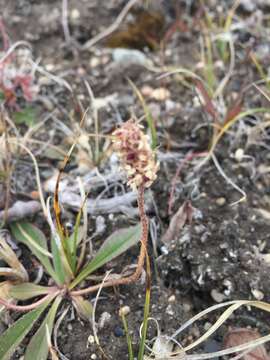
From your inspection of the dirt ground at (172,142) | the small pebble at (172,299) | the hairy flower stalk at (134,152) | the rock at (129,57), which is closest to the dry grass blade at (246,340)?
the dirt ground at (172,142)

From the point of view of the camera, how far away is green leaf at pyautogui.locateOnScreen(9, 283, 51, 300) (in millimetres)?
1423

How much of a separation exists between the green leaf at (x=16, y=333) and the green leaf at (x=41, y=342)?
1.1 inches

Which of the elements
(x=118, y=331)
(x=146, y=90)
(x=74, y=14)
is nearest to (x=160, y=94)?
(x=146, y=90)

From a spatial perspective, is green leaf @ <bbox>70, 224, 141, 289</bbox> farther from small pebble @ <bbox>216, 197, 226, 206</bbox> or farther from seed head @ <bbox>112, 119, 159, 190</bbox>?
seed head @ <bbox>112, 119, 159, 190</bbox>

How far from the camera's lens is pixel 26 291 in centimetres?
143

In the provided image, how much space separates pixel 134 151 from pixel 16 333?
69 cm

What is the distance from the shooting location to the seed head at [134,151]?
93 centimetres

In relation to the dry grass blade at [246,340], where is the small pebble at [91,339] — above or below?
above

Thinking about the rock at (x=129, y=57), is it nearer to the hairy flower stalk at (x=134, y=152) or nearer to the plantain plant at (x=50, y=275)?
the plantain plant at (x=50, y=275)

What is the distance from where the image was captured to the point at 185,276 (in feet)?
4.99

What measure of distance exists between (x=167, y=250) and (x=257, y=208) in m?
0.36

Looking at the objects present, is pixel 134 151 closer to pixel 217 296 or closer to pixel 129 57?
pixel 217 296

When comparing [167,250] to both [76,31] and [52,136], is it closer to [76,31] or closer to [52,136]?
[52,136]

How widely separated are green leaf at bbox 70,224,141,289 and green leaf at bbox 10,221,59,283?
0.32ft
